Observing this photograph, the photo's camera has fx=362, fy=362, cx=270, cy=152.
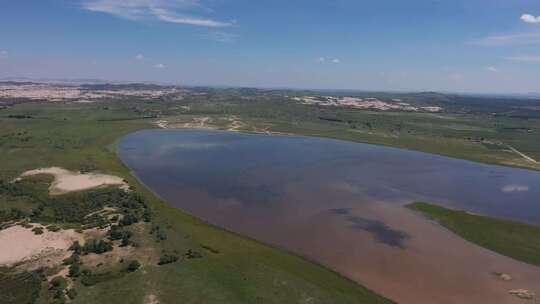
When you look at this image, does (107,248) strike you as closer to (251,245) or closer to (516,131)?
(251,245)

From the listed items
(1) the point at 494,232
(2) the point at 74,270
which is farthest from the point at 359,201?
(2) the point at 74,270

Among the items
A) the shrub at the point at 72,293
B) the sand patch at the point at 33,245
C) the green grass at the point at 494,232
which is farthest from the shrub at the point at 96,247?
the green grass at the point at 494,232

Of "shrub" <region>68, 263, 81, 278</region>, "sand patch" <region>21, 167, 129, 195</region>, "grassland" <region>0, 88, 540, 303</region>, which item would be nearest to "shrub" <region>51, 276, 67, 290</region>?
"grassland" <region>0, 88, 540, 303</region>

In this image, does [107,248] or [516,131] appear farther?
[516,131]

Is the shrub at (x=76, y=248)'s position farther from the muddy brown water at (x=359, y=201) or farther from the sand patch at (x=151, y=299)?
the muddy brown water at (x=359, y=201)

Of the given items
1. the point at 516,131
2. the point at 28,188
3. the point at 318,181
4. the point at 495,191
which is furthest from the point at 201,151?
the point at 516,131

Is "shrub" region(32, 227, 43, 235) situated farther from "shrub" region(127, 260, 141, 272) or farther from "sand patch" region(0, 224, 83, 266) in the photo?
"shrub" region(127, 260, 141, 272)
